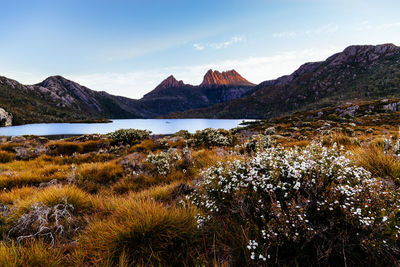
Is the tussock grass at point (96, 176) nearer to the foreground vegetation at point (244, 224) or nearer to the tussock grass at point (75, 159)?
the foreground vegetation at point (244, 224)

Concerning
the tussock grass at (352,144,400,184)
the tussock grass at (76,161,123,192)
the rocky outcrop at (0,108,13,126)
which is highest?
the rocky outcrop at (0,108,13,126)

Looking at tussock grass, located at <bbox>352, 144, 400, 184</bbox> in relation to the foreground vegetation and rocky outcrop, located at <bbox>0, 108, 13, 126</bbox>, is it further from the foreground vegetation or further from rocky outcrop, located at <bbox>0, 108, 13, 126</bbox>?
rocky outcrop, located at <bbox>0, 108, 13, 126</bbox>

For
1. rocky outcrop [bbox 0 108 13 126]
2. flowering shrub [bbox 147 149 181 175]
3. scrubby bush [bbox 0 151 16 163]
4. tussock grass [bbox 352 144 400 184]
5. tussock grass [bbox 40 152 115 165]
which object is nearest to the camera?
tussock grass [bbox 352 144 400 184]

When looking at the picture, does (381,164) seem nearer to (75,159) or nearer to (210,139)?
(210,139)

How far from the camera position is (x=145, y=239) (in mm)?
2734

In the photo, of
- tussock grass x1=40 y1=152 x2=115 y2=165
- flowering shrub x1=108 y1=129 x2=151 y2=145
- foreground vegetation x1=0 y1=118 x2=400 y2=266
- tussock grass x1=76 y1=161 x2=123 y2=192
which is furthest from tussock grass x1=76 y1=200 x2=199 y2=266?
flowering shrub x1=108 y1=129 x2=151 y2=145

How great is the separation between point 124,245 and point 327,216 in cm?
313

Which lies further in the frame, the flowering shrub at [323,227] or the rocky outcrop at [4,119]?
the rocky outcrop at [4,119]

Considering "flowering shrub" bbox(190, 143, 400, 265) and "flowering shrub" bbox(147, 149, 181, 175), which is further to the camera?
"flowering shrub" bbox(147, 149, 181, 175)

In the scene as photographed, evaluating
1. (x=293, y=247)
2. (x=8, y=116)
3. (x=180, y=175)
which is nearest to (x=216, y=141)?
(x=180, y=175)

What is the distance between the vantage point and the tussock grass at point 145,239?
253 cm

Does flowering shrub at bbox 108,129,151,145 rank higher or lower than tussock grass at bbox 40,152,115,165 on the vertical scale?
higher

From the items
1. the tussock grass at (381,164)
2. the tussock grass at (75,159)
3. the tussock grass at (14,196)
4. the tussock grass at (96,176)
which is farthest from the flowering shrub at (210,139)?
the tussock grass at (14,196)

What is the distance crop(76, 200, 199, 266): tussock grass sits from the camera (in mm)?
2533
